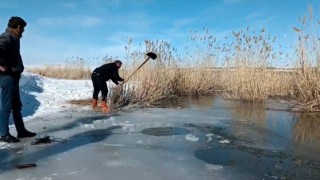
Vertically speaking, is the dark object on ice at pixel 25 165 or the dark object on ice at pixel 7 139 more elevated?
the dark object on ice at pixel 7 139

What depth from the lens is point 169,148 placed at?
16.2 feet

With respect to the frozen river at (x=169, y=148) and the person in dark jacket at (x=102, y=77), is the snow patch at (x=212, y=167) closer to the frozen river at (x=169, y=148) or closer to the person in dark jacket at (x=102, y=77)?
the frozen river at (x=169, y=148)

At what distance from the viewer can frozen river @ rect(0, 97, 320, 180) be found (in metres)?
3.82

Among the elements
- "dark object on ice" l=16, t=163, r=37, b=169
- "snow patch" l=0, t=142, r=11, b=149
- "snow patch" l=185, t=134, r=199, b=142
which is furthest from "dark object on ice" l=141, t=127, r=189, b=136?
"dark object on ice" l=16, t=163, r=37, b=169

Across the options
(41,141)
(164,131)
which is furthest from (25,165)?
(164,131)

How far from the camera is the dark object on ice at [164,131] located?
6.00 meters

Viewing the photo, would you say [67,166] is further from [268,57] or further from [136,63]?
[268,57]

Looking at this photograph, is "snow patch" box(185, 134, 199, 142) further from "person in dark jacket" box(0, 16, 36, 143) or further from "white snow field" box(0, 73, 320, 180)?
"person in dark jacket" box(0, 16, 36, 143)

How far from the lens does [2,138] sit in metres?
5.15

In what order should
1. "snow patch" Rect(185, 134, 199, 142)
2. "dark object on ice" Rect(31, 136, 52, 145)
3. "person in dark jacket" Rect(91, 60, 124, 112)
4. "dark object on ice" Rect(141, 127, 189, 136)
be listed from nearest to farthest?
"dark object on ice" Rect(31, 136, 52, 145), "snow patch" Rect(185, 134, 199, 142), "dark object on ice" Rect(141, 127, 189, 136), "person in dark jacket" Rect(91, 60, 124, 112)

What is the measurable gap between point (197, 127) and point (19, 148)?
9.71 feet

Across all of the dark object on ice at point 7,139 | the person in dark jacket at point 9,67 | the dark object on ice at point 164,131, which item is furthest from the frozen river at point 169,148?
the person in dark jacket at point 9,67

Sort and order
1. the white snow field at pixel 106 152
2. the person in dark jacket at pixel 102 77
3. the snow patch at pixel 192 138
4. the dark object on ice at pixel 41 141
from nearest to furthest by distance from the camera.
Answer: the white snow field at pixel 106 152 → the dark object on ice at pixel 41 141 → the snow patch at pixel 192 138 → the person in dark jacket at pixel 102 77

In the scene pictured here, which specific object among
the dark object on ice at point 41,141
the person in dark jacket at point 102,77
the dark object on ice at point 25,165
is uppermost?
the person in dark jacket at point 102,77
